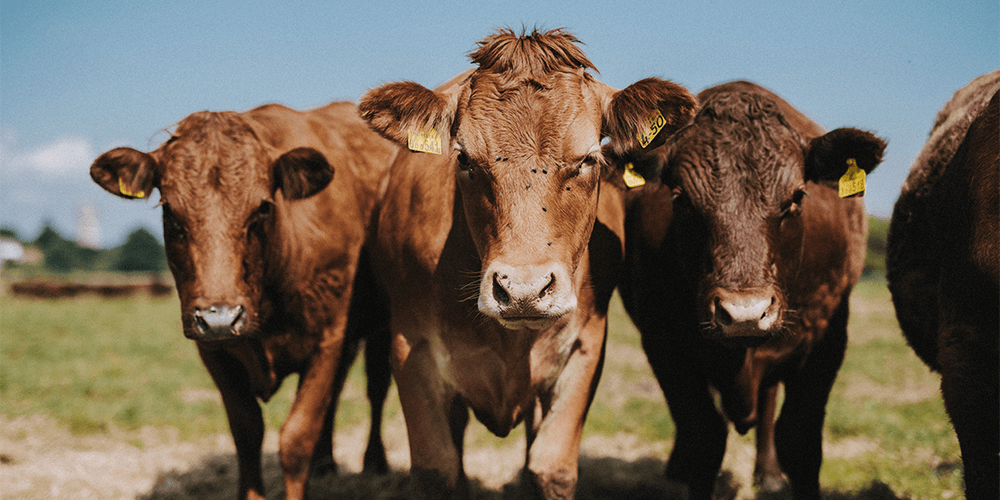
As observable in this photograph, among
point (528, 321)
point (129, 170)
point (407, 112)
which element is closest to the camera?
point (528, 321)

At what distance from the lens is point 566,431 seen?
356cm

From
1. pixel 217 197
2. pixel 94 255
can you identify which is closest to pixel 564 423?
pixel 217 197

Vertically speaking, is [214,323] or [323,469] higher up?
[214,323]

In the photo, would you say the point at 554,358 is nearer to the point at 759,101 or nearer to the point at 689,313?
the point at 689,313

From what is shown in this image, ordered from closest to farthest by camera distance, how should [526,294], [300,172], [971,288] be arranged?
[526,294], [971,288], [300,172]

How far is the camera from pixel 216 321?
365 centimetres

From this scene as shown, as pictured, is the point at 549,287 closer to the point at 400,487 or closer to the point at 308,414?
the point at 308,414

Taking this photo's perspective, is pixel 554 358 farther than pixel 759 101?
No

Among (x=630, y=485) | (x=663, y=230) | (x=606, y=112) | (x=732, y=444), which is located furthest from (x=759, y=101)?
(x=732, y=444)

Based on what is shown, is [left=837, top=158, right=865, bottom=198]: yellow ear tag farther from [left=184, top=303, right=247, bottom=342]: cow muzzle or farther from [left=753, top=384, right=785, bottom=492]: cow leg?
[left=184, top=303, right=247, bottom=342]: cow muzzle

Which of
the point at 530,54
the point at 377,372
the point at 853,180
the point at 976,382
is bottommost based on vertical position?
the point at 377,372

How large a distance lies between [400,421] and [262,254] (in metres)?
3.82

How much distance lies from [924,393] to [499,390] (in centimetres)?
746

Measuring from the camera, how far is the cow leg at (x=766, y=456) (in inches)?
215
